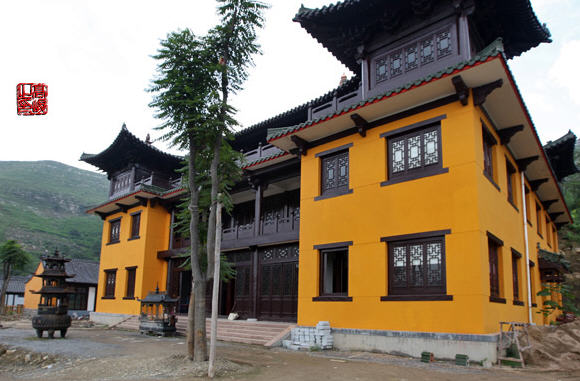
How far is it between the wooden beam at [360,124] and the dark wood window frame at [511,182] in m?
4.14

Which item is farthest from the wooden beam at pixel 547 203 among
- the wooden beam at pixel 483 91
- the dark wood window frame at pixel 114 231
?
the dark wood window frame at pixel 114 231

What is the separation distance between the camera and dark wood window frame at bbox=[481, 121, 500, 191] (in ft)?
34.1

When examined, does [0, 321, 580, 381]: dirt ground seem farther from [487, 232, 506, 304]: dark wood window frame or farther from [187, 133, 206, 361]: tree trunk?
[487, 232, 506, 304]: dark wood window frame

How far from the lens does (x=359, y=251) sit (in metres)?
10.9

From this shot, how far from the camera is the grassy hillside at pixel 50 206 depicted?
67.6m

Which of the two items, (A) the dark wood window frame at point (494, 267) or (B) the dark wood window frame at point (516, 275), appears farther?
(B) the dark wood window frame at point (516, 275)

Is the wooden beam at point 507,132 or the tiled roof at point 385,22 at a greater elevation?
the tiled roof at point 385,22

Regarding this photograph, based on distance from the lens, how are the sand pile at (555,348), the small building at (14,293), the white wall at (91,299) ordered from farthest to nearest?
1. the small building at (14,293)
2. the white wall at (91,299)
3. the sand pile at (555,348)

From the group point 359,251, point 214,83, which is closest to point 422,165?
point 359,251

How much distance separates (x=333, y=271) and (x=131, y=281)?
12.7m

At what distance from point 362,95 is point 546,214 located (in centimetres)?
1182

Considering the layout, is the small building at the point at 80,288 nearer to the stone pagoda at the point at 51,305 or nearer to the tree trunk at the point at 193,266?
the stone pagoda at the point at 51,305

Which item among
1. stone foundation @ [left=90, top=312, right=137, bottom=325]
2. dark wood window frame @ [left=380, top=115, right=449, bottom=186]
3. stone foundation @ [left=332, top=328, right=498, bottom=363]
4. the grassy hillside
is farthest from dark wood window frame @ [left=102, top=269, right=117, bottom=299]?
the grassy hillside

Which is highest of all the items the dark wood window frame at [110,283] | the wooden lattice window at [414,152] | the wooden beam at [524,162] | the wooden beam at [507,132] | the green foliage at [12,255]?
the wooden beam at [507,132]
